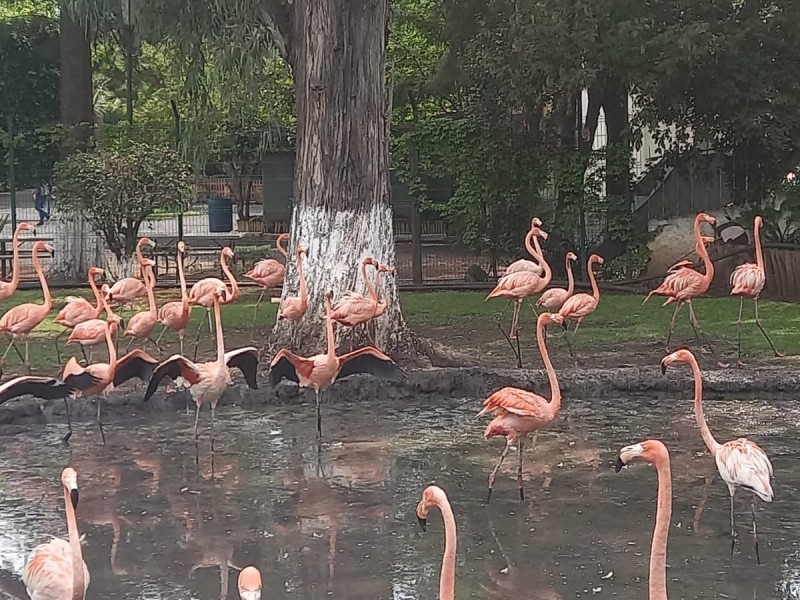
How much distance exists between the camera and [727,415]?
8672mm

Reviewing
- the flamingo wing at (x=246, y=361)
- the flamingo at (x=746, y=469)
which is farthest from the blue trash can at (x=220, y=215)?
the flamingo at (x=746, y=469)

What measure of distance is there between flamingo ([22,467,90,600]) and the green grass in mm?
5571

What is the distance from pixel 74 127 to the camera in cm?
1791

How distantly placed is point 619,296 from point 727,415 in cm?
725

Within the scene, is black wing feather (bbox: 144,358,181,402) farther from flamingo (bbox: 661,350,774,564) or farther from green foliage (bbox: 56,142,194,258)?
green foliage (bbox: 56,142,194,258)

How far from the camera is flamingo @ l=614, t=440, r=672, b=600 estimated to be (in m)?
3.76

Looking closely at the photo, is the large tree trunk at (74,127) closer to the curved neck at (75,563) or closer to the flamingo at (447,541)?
the curved neck at (75,563)

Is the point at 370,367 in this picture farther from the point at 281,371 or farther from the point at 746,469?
the point at 746,469

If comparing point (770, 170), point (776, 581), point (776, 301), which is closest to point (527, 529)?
point (776, 581)

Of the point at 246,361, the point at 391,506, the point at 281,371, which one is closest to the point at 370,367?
the point at 281,371

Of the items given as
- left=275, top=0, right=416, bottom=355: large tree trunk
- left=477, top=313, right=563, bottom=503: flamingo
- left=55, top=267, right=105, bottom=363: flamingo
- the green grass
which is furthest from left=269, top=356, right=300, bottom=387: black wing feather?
the green grass

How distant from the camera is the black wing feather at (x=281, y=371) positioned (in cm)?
809

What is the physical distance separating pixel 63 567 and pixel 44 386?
318 centimetres

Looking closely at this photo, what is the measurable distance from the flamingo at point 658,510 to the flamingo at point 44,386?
453 cm
